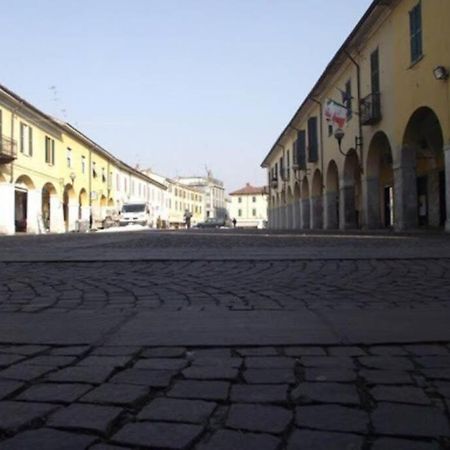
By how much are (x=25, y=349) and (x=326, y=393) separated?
1.86 meters

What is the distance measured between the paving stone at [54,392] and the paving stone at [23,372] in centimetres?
18

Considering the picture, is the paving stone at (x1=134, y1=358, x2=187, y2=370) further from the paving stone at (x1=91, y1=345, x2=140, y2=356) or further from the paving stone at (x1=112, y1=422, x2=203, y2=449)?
the paving stone at (x1=112, y1=422, x2=203, y2=449)

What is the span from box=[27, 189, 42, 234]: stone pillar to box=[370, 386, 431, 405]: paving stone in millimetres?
34688

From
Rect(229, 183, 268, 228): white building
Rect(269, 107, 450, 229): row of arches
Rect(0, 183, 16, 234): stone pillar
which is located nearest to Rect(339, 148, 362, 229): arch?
Rect(269, 107, 450, 229): row of arches

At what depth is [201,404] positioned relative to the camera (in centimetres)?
250

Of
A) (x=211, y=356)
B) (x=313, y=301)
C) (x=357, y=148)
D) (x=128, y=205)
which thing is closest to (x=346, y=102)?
(x=357, y=148)

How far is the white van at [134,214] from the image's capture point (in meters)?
47.8

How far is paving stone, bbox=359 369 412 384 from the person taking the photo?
9.29 feet

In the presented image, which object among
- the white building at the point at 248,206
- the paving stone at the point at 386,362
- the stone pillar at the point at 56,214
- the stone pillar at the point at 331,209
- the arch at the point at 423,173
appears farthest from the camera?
the white building at the point at 248,206

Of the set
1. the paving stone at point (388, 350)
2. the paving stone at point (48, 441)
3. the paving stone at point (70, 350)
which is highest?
the paving stone at point (70, 350)

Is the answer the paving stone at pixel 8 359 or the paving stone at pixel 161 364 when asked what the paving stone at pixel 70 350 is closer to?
the paving stone at pixel 8 359

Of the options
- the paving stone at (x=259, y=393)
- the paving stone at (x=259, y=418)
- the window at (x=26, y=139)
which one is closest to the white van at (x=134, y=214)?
the window at (x=26, y=139)

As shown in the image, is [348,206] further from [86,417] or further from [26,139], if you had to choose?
[86,417]

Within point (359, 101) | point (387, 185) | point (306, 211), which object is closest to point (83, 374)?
point (359, 101)
